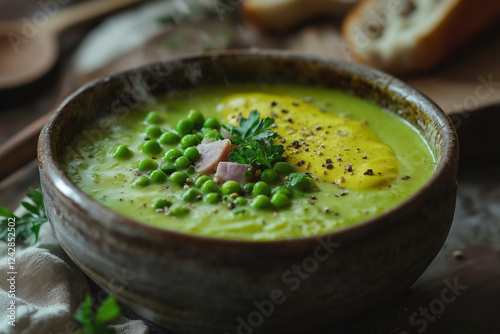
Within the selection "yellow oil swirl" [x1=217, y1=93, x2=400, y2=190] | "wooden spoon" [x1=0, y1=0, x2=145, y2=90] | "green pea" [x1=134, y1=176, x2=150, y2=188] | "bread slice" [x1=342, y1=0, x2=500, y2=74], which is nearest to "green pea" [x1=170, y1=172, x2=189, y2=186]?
"green pea" [x1=134, y1=176, x2=150, y2=188]

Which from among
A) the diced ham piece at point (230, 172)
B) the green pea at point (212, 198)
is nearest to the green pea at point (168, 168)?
the diced ham piece at point (230, 172)

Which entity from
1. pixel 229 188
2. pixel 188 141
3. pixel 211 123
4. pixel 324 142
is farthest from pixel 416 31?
pixel 229 188

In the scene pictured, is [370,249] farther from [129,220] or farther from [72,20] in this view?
[72,20]

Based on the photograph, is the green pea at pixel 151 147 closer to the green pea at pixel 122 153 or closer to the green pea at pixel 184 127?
the green pea at pixel 122 153

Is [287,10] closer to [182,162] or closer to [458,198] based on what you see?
[458,198]

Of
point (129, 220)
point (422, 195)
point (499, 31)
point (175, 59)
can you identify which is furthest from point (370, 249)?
Result: point (499, 31)

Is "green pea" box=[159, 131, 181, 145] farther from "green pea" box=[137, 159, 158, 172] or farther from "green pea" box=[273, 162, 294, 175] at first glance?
"green pea" box=[273, 162, 294, 175]
